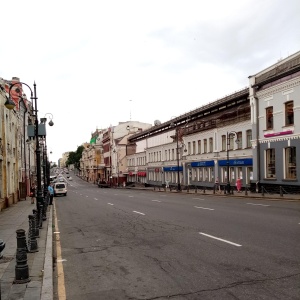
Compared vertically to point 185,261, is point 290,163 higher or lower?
higher

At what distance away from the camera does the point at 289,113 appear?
30.7 meters

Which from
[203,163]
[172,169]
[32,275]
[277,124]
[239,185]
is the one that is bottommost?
[239,185]

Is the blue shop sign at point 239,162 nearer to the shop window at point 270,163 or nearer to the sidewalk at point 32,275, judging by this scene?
the shop window at point 270,163

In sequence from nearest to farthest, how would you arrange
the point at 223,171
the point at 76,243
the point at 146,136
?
the point at 76,243 → the point at 223,171 → the point at 146,136

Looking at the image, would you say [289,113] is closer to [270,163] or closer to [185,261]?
[270,163]

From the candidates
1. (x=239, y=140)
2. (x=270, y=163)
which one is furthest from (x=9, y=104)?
(x=239, y=140)

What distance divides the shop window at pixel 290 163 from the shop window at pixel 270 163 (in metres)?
1.84

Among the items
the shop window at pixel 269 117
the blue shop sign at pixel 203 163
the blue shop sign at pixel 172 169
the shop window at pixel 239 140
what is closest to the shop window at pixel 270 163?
the shop window at pixel 269 117

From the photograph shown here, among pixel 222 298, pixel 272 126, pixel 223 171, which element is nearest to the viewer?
pixel 222 298

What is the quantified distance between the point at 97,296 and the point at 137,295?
0.68 m

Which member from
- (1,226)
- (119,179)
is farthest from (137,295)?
(119,179)

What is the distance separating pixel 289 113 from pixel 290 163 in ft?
13.3

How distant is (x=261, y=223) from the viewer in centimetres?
1413

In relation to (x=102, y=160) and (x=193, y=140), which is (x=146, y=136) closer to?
(x=193, y=140)
